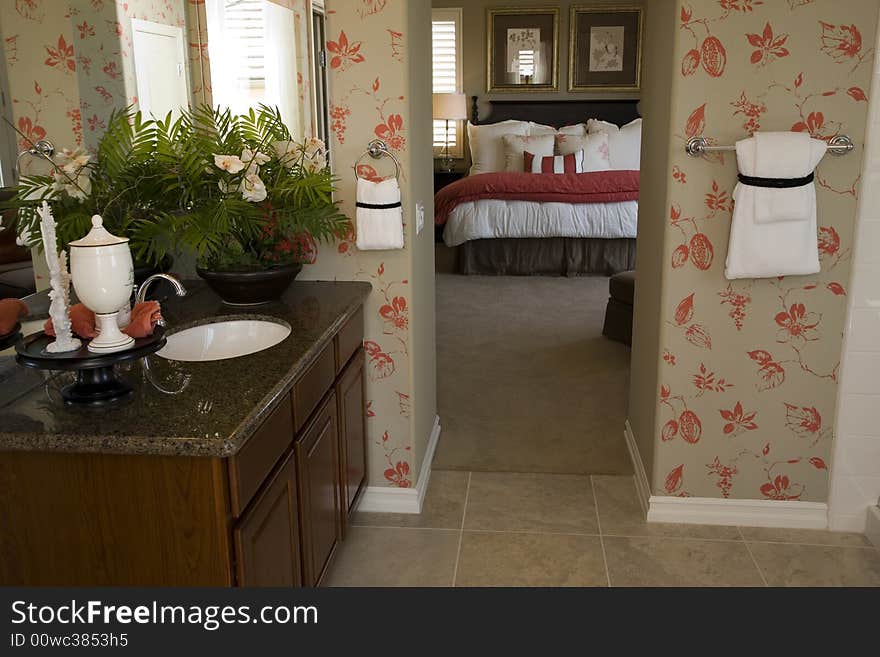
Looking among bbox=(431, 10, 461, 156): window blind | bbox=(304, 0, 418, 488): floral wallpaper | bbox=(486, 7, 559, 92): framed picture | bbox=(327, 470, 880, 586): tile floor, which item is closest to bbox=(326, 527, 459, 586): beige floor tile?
bbox=(327, 470, 880, 586): tile floor

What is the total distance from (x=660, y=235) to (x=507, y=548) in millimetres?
1148

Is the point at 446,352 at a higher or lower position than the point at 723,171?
lower

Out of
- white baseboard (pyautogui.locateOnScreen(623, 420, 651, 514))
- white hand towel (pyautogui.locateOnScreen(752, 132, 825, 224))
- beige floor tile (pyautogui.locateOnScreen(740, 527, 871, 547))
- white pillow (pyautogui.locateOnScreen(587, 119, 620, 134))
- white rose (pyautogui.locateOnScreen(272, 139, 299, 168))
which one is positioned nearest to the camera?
white hand towel (pyautogui.locateOnScreen(752, 132, 825, 224))

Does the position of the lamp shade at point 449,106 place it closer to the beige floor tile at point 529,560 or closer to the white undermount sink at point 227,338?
the beige floor tile at point 529,560

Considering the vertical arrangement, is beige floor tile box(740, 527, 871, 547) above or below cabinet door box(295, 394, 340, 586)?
below

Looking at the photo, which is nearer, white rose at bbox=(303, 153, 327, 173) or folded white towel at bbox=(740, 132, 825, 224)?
folded white towel at bbox=(740, 132, 825, 224)

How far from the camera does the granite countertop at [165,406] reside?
1565mm

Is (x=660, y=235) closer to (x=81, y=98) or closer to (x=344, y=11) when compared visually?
(x=344, y=11)

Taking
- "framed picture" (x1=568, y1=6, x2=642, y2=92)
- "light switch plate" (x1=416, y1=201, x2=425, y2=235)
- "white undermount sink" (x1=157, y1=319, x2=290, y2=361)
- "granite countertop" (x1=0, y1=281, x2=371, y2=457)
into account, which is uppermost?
"framed picture" (x1=568, y1=6, x2=642, y2=92)

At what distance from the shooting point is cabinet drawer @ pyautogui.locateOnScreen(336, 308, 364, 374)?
2.56 m

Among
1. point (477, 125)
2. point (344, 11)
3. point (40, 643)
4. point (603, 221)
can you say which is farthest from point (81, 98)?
point (477, 125)

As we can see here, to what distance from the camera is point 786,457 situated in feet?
9.53

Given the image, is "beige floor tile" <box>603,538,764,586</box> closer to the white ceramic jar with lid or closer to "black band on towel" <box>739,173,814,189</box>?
"black band on towel" <box>739,173,814,189</box>

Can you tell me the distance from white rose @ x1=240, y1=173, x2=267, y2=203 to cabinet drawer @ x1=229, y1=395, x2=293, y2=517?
27.5 inches
